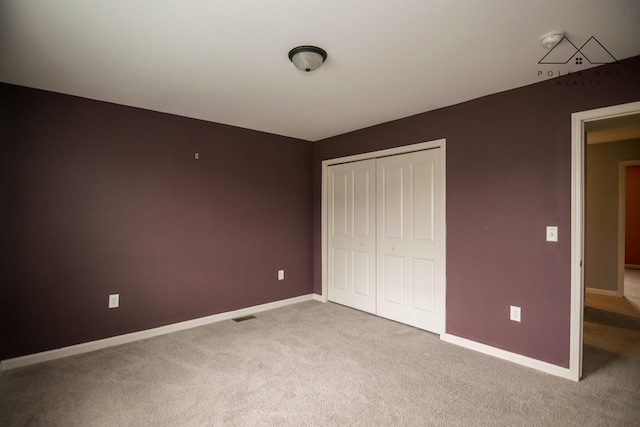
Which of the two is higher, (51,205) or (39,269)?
(51,205)

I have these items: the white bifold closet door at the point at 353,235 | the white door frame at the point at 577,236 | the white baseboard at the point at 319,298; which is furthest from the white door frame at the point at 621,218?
the white baseboard at the point at 319,298

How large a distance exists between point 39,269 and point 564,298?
168 inches

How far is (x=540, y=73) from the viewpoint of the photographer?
2.40 meters

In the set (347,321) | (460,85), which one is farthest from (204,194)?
(460,85)

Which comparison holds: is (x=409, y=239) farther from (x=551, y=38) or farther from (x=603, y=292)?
(x=603, y=292)

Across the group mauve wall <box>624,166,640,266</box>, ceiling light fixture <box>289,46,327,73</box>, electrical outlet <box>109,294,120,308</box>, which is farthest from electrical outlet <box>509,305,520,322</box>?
mauve wall <box>624,166,640,266</box>

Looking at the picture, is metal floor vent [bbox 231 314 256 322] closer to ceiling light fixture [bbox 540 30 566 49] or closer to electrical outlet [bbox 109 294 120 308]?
electrical outlet [bbox 109 294 120 308]

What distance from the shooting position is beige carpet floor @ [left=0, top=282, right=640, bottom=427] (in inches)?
76.2

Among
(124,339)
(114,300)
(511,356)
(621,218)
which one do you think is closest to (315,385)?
(511,356)

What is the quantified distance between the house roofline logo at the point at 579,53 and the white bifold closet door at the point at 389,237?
4.10 ft

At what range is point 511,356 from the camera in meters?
2.68

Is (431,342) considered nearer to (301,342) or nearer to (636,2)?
(301,342)

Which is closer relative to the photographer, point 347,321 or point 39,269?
point 39,269

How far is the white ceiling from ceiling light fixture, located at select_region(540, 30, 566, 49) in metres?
0.04
